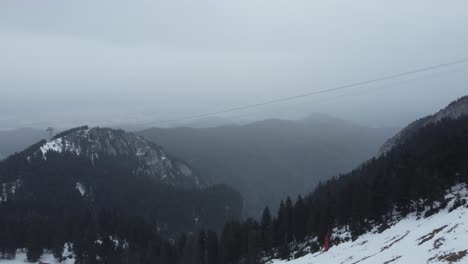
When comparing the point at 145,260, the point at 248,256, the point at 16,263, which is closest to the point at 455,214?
the point at 248,256

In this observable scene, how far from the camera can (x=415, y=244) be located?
117ft

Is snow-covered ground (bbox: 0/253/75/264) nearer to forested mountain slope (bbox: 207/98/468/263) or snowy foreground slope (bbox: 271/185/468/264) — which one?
forested mountain slope (bbox: 207/98/468/263)

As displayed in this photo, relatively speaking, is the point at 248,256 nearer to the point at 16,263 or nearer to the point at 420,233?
the point at 420,233

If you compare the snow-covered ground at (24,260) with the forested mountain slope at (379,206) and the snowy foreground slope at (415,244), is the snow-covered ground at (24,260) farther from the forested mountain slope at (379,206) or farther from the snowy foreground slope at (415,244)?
the snowy foreground slope at (415,244)

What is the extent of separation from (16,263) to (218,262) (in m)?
55.3

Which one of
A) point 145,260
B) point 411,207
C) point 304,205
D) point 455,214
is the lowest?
point 145,260

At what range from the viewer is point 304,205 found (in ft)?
284

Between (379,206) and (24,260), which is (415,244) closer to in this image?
(379,206)

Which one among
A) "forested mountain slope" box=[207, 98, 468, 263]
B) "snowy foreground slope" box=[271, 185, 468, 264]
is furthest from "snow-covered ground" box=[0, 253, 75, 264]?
"snowy foreground slope" box=[271, 185, 468, 264]

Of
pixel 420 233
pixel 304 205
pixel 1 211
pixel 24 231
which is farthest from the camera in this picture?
pixel 1 211

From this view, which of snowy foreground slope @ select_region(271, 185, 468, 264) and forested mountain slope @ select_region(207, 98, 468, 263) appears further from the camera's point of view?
forested mountain slope @ select_region(207, 98, 468, 263)

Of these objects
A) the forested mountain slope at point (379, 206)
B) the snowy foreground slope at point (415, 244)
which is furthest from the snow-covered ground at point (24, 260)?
the snowy foreground slope at point (415, 244)

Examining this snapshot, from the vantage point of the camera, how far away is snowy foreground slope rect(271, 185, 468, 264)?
2958 cm

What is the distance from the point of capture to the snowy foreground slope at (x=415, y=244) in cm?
2958
